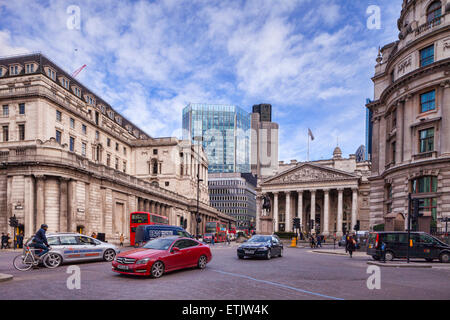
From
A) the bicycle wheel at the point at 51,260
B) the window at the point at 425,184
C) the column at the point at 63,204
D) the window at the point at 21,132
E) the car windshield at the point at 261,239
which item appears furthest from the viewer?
the window at the point at 21,132

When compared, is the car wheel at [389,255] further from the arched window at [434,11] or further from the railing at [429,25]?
the arched window at [434,11]

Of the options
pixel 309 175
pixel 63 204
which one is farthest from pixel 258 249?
pixel 309 175

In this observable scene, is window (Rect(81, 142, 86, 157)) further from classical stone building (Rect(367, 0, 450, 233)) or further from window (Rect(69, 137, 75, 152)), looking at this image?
classical stone building (Rect(367, 0, 450, 233))

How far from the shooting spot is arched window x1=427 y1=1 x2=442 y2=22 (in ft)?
109

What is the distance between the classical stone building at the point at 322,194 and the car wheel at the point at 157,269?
7057cm

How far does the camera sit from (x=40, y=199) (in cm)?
3192

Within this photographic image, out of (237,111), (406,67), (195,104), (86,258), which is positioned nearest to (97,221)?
(86,258)

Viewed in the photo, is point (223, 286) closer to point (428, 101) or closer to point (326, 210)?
point (428, 101)

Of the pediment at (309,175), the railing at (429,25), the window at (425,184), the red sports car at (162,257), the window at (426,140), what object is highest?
the pediment at (309,175)

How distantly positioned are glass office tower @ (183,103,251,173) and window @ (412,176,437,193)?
11171 cm

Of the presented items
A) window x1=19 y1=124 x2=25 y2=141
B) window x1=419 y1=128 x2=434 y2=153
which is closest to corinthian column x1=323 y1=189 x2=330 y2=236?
window x1=419 y1=128 x2=434 y2=153

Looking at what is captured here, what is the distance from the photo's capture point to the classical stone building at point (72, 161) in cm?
3231

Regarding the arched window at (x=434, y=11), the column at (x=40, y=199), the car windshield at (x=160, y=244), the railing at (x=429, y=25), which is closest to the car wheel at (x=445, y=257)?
the car windshield at (x=160, y=244)
